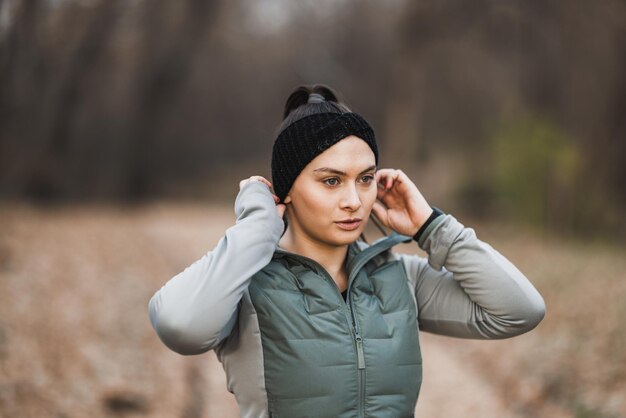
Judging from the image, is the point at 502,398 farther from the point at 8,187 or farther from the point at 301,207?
the point at 8,187

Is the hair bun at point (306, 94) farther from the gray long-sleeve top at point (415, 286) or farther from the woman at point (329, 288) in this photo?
the gray long-sleeve top at point (415, 286)

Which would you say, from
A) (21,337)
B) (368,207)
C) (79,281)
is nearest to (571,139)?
(79,281)

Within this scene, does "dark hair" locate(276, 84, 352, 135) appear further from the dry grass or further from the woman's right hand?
the dry grass

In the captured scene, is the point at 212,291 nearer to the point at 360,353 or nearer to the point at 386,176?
the point at 360,353

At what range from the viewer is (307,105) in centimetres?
250

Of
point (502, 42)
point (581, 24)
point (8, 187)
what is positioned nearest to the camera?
point (581, 24)

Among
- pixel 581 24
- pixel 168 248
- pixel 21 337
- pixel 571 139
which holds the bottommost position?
pixel 21 337

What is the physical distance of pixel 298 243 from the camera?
2543mm

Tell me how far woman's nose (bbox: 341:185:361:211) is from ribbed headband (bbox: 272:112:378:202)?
176mm

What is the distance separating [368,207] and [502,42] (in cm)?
1579

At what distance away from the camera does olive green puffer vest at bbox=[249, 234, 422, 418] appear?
221 cm

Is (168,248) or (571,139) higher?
(571,139)

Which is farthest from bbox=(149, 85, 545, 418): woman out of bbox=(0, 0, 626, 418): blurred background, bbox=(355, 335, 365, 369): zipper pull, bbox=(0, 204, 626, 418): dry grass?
bbox=(0, 204, 626, 418): dry grass

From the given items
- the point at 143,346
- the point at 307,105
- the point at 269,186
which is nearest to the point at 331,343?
the point at 269,186
